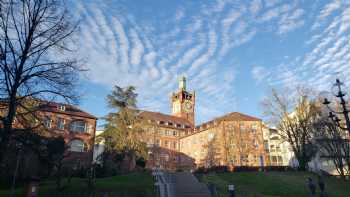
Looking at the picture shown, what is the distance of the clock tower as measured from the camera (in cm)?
8832

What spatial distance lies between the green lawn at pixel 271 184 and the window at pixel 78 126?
24087mm

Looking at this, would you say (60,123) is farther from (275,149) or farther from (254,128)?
(275,149)

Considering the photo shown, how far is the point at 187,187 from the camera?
26.8m

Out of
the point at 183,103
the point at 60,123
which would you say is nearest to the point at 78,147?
the point at 60,123

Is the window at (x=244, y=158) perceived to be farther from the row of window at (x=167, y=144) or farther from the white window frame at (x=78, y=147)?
the row of window at (x=167, y=144)

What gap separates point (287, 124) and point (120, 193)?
3044 centimetres

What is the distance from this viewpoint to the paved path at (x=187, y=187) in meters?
24.4

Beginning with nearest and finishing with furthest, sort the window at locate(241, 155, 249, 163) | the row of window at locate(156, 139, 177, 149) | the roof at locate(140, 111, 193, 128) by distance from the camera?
the window at locate(241, 155, 249, 163) < the row of window at locate(156, 139, 177, 149) < the roof at locate(140, 111, 193, 128)

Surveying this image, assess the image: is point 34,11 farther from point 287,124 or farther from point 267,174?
point 287,124

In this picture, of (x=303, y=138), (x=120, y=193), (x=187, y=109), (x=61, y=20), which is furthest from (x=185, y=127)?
(x=61, y=20)

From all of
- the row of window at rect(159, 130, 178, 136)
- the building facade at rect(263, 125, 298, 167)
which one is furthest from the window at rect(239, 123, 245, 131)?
the row of window at rect(159, 130, 178, 136)

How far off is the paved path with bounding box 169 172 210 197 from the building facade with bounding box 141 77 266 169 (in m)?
11.8

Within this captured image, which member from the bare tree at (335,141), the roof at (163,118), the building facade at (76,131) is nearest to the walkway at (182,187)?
the building facade at (76,131)

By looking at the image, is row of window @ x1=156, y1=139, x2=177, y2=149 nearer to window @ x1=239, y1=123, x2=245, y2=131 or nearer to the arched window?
the arched window
